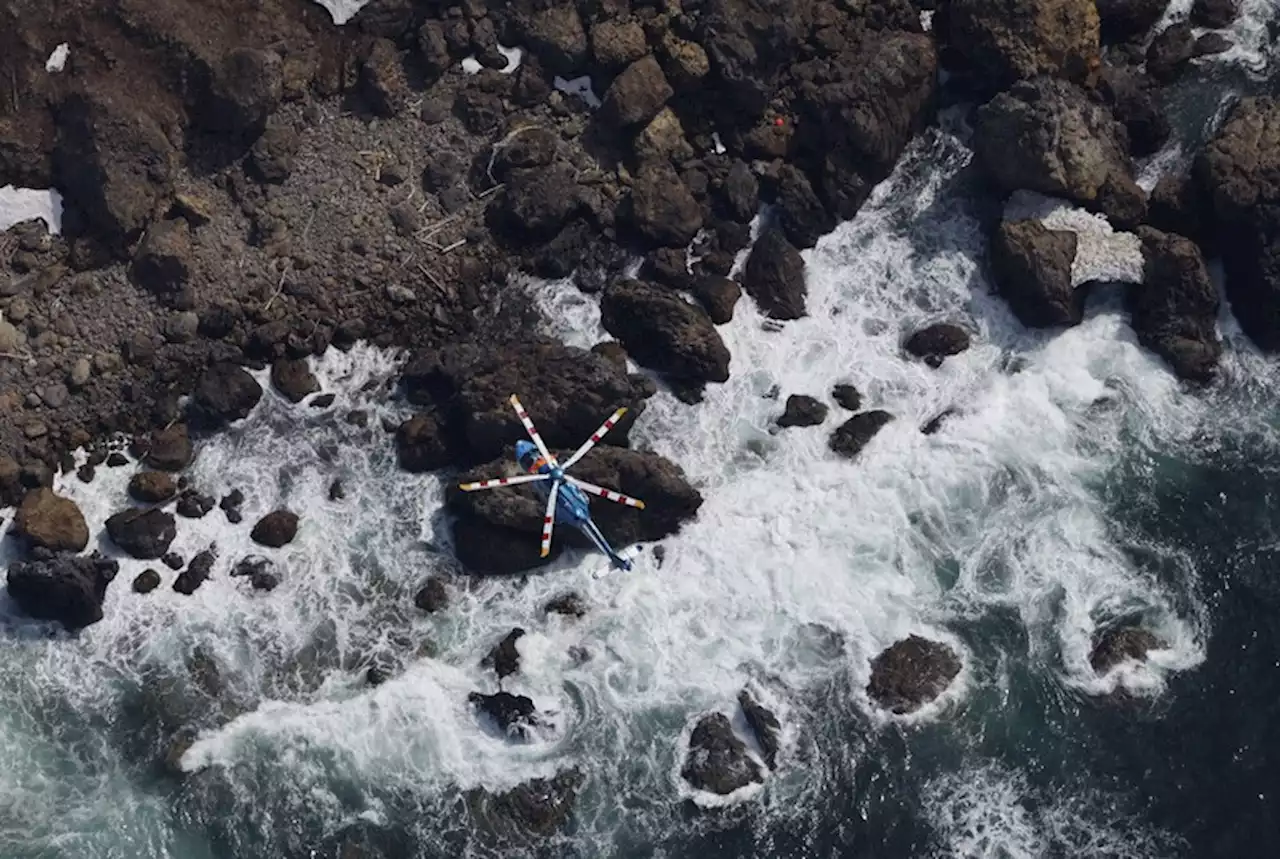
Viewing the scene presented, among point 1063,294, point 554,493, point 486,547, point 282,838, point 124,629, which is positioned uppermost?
point 1063,294

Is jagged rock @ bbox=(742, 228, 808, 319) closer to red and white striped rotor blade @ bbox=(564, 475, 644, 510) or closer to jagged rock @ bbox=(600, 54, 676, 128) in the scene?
jagged rock @ bbox=(600, 54, 676, 128)

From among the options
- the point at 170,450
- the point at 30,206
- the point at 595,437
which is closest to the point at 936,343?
the point at 595,437

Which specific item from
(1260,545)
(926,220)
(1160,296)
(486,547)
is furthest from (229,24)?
(1260,545)

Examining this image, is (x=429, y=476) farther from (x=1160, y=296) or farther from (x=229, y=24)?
(x=1160, y=296)

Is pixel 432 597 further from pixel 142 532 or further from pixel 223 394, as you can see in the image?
pixel 223 394

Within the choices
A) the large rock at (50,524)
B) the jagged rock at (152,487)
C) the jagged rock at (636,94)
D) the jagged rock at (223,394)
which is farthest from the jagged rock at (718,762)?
the large rock at (50,524)

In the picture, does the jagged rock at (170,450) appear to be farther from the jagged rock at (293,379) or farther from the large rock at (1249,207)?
the large rock at (1249,207)

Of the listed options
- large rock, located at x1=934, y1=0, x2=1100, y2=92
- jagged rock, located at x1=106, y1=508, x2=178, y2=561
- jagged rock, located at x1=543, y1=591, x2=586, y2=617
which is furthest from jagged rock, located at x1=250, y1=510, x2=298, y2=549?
large rock, located at x1=934, y1=0, x2=1100, y2=92
